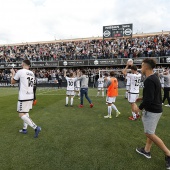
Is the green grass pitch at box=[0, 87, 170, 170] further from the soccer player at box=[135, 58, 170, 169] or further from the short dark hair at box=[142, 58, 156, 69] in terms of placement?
the short dark hair at box=[142, 58, 156, 69]

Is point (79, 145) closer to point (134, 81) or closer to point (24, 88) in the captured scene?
point (24, 88)

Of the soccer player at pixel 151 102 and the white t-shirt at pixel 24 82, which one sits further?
the white t-shirt at pixel 24 82

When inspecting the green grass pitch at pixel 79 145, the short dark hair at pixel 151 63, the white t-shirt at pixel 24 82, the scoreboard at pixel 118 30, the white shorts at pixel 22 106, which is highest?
the scoreboard at pixel 118 30

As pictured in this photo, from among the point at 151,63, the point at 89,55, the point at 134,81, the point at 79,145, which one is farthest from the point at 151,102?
the point at 89,55

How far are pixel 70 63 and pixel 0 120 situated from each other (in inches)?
1017

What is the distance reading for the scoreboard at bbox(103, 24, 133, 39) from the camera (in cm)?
3294

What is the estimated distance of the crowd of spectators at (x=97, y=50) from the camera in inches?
1158

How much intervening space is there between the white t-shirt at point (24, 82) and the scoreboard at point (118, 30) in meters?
30.2

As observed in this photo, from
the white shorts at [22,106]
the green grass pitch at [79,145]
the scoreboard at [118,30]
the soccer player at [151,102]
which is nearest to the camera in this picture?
the soccer player at [151,102]

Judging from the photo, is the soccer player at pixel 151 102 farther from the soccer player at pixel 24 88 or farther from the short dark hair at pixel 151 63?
the soccer player at pixel 24 88

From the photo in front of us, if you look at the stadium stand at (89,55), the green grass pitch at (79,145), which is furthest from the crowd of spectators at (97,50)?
the green grass pitch at (79,145)

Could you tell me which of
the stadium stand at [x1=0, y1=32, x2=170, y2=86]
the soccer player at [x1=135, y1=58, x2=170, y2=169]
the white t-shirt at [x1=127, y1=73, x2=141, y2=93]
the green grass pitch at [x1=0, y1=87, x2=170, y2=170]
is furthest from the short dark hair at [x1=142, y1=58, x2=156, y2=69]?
→ the stadium stand at [x1=0, y1=32, x2=170, y2=86]

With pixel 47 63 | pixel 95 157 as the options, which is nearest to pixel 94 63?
pixel 47 63

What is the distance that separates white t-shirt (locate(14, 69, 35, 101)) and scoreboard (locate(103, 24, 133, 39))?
3017 cm
